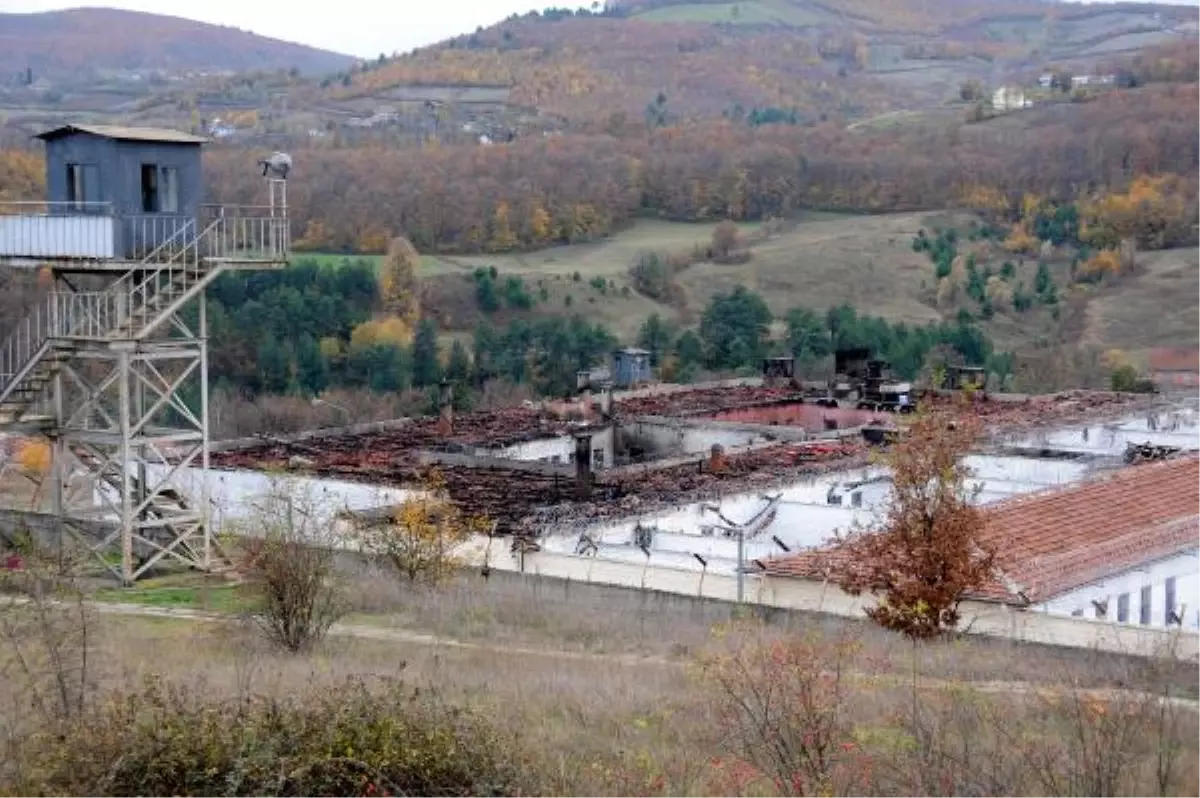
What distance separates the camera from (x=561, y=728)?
14445mm

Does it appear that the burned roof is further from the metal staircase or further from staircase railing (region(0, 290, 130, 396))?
staircase railing (region(0, 290, 130, 396))

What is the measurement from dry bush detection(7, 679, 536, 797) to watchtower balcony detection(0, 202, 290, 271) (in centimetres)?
1210

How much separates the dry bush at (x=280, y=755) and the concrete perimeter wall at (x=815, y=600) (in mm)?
9084

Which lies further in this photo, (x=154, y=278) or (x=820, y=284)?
(x=820, y=284)

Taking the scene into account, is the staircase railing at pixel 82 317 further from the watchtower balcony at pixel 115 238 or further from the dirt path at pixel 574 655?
the dirt path at pixel 574 655

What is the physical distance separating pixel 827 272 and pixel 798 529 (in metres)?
67.0

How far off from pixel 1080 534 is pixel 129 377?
594 inches

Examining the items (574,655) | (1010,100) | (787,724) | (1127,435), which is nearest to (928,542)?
(574,655)

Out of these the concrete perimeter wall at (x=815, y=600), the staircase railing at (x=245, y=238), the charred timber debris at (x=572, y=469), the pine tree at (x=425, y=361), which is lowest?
the pine tree at (x=425, y=361)

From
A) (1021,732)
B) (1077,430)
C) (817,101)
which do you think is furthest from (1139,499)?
(817,101)

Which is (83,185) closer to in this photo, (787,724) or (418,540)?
(418,540)

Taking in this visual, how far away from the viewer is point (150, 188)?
23.9 meters

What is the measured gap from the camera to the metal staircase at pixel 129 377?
912 inches

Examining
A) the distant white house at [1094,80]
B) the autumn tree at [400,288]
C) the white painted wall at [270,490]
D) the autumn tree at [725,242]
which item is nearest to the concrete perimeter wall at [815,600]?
the white painted wall at [270,490]
